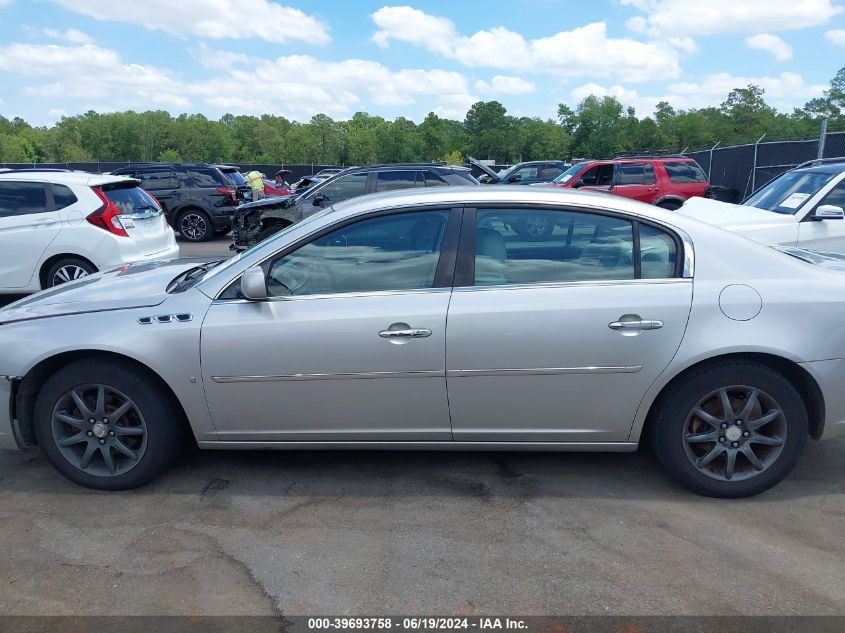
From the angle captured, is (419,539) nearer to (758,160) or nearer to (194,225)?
(194,225)

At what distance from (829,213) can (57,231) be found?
27.5 feet

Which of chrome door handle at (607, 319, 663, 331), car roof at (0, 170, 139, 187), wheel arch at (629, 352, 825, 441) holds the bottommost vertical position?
wheel arch at (629, 352, 825, 441)

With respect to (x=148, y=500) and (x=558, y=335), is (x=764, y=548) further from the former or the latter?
(x=148, y=500)

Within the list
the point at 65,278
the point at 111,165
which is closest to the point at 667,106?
the point at 111,165

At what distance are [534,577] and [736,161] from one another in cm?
2028

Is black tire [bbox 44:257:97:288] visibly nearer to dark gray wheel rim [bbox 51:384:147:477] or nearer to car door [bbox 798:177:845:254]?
dark gray wheel rim [bbox 51:384:147:477]

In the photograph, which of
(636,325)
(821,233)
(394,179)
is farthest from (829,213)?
(394,179)

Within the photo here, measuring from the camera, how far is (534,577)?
9.91 ft

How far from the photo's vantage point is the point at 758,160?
61.5ft

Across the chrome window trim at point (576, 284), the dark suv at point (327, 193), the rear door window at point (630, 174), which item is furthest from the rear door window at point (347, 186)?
the chrome window trim at point (576, 284)

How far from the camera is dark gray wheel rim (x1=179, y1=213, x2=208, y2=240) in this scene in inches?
646

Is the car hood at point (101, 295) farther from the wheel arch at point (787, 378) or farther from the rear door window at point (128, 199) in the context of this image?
the rear door window at point (128, 199)

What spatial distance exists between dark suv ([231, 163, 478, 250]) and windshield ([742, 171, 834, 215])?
6.00 meters

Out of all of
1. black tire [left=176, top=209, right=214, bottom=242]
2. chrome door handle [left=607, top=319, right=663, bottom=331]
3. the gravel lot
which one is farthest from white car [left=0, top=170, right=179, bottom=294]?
black tire [left=176, top=209, right=214, bottom=242]
